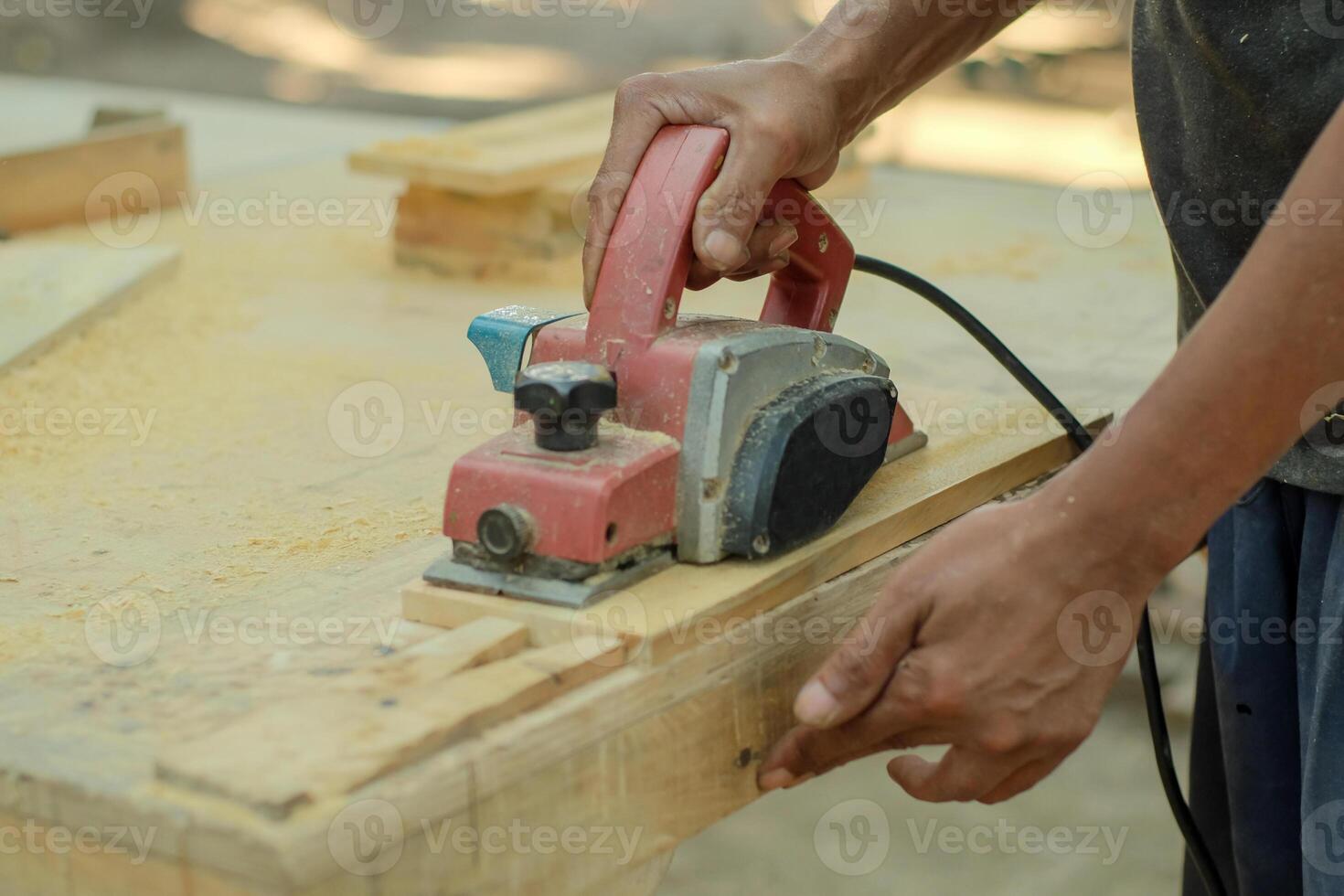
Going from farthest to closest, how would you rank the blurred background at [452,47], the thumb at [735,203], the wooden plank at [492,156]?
1. the blurred background at [452,47]
2. the wooden plank at [492,156]
3. the thumb at [735,203]

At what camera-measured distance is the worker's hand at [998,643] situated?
986mm

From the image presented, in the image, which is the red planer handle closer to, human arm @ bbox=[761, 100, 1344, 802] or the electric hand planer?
the electric hand planer

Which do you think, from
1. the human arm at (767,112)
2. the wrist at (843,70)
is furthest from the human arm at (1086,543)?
the wrist at (843,70)

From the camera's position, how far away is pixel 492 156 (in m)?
2.46

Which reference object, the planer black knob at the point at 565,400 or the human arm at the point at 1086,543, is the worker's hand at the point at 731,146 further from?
the human arm at the point at 1086,543

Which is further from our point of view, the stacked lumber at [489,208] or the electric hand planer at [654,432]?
the stacked lumber at [489,208]

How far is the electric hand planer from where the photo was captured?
1.06 meters

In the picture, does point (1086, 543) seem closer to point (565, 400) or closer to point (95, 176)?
point (565, 400)

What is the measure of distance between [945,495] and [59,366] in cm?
119

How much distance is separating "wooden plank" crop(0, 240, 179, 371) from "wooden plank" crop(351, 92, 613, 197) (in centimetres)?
40

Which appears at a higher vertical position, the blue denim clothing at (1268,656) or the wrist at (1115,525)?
the wrist at (1115,525)

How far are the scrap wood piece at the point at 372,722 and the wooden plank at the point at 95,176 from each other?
1.84 meters

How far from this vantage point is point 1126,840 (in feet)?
9.28

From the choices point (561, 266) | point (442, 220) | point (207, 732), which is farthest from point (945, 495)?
point (442, 220)
